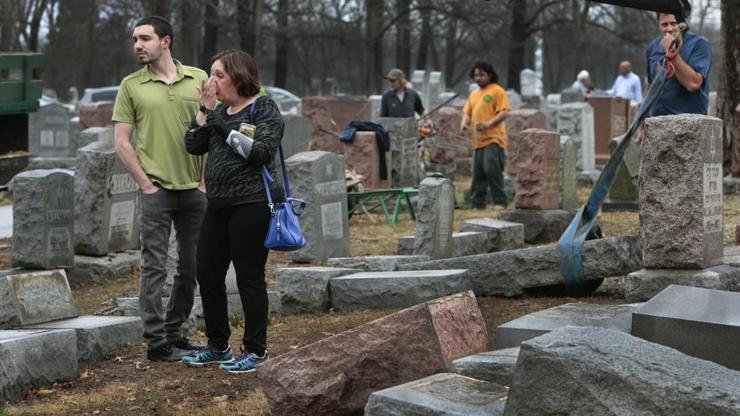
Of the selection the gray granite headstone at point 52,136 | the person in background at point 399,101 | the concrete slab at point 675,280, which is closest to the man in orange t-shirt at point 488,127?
the person in background at point 399,101

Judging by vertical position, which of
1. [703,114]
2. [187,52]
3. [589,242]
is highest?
[187,52]

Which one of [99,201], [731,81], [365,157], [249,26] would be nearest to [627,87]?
[731,81]

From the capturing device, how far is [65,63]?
5656 centimetres

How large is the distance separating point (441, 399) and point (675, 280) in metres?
3.27

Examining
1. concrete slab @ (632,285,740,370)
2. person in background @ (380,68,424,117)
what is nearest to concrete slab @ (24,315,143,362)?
concrete slab @ (632,285,740,370)

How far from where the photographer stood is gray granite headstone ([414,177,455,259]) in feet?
34.6

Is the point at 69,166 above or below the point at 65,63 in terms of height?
below

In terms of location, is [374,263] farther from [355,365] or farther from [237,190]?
[355,365]

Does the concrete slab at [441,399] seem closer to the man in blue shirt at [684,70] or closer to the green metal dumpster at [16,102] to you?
the man in blue shirt at [684,70]

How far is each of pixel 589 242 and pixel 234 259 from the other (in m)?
2.70

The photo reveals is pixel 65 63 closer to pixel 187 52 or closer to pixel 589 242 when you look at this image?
pixel 187 52

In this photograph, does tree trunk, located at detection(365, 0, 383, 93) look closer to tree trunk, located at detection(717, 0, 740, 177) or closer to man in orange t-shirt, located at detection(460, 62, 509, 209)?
tree trunk, located at detection(717, 0, 740, 177)

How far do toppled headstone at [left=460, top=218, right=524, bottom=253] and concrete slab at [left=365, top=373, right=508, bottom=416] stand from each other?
614 cm

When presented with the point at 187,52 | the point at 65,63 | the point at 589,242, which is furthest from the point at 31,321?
the point at 65,63
